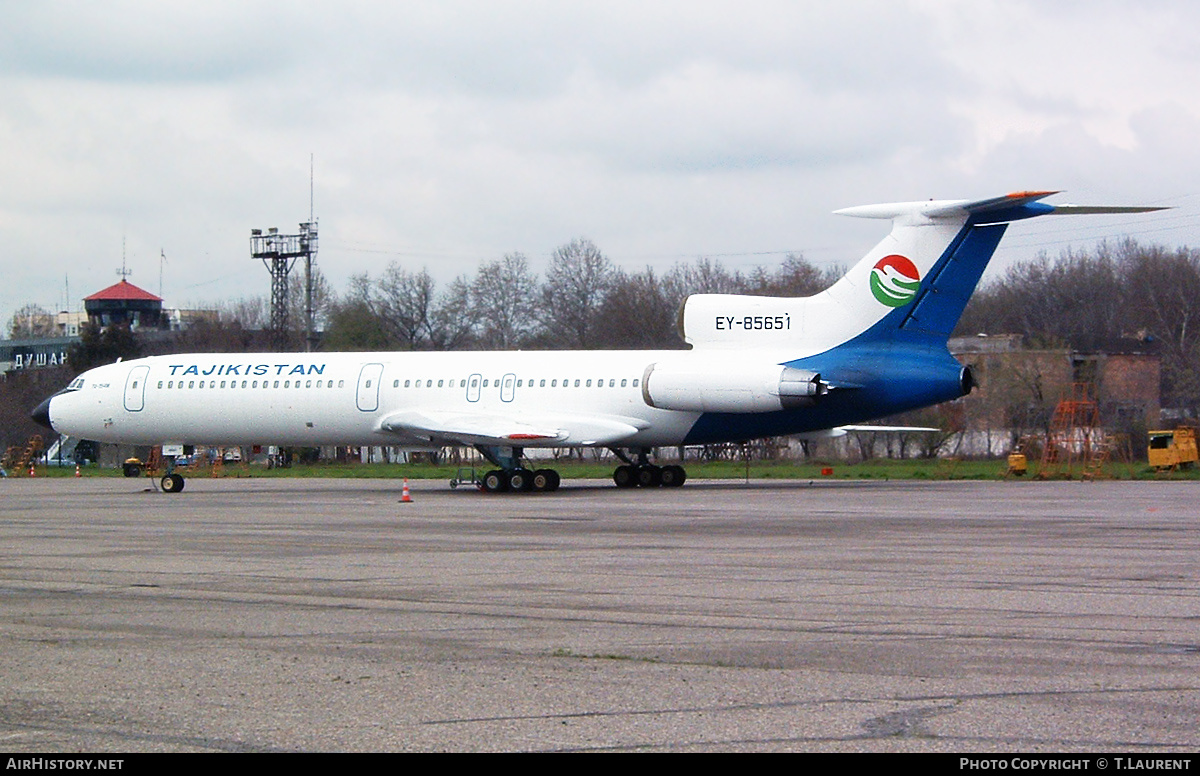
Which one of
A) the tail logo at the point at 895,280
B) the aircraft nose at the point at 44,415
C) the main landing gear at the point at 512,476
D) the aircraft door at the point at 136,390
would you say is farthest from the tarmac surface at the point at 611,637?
the aircraft nose at the point at 44,415

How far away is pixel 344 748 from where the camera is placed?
6797 millimetres

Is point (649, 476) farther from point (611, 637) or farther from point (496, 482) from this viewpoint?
point (611, 637)

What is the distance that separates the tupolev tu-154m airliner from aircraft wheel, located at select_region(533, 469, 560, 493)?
4 centimetres

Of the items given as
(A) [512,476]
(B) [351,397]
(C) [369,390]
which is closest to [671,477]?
(A) [512,476]

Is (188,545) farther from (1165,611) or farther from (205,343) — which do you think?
(205,343)

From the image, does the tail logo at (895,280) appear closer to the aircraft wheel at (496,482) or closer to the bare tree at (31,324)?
the aircraft wheel at (496,482)

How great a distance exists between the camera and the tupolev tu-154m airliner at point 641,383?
3048cm

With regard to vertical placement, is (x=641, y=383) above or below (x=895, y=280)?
below

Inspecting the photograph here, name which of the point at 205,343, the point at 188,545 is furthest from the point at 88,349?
the point at 188,545

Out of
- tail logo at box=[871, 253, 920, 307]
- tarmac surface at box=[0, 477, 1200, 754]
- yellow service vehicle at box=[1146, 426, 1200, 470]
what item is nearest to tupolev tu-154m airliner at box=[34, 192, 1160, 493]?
tail logo at box=[871, 253, 920, 307]

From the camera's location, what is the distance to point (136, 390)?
37.6 meters

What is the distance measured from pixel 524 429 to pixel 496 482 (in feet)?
4.82

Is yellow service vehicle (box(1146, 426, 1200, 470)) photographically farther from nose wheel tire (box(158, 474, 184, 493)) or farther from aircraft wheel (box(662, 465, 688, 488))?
nose wheel tire (box(158, 474, 184, 493))

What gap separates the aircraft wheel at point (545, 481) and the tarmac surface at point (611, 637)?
12110 mm
